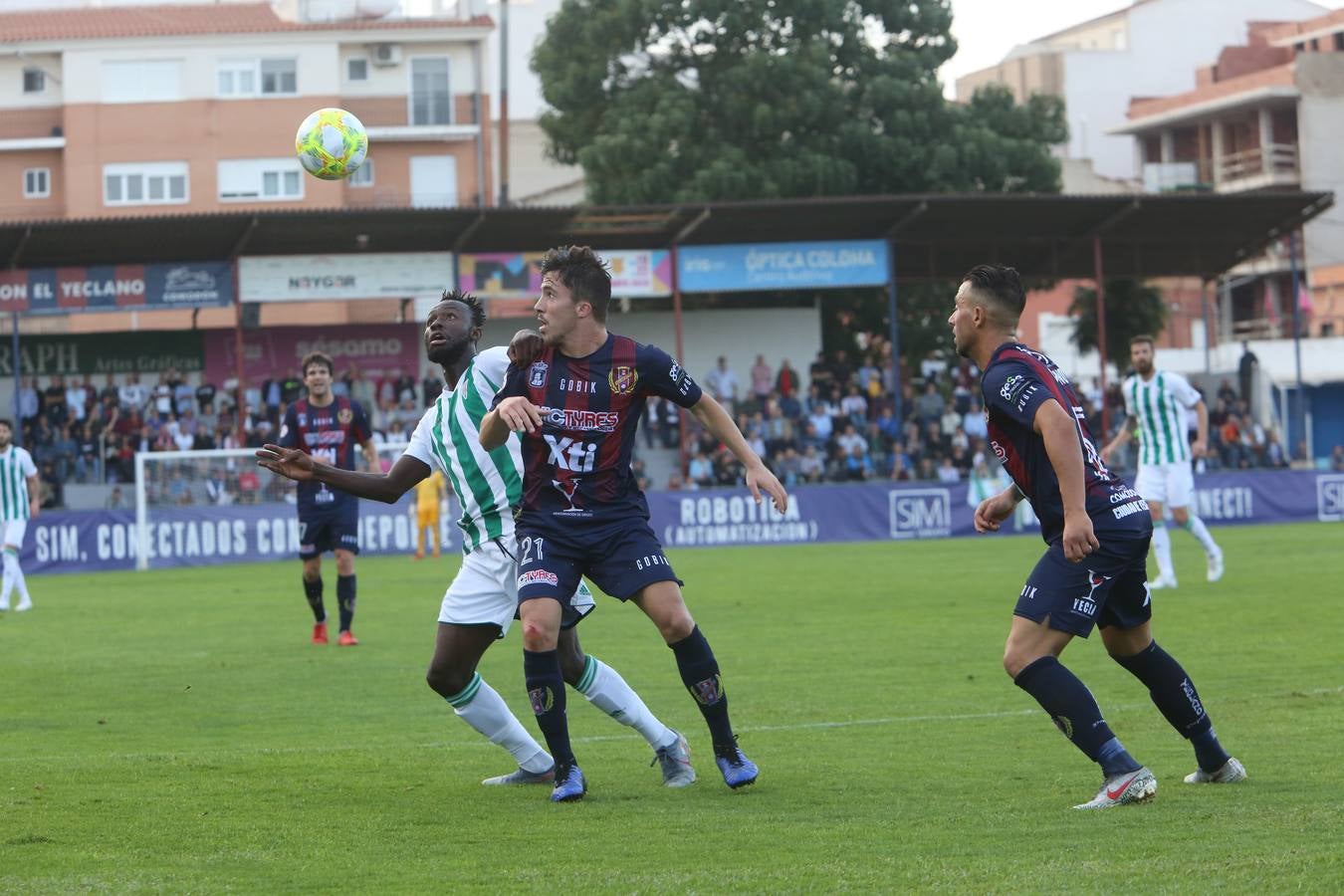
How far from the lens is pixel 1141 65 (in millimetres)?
80812

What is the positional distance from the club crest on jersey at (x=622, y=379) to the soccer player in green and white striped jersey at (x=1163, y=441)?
38.3 ft

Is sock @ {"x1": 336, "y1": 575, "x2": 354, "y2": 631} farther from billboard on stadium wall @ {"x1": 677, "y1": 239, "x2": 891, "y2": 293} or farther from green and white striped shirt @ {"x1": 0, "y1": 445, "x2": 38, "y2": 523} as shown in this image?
billboard on stadium wall @ {"x1": 677, "y1": 239, "x2": 891, "y2": 293}

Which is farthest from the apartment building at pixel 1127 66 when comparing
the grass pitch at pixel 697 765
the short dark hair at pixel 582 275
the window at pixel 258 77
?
the short dark hair at pixel 582 275

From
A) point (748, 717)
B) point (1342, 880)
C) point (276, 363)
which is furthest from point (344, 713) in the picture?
point (276, 363)

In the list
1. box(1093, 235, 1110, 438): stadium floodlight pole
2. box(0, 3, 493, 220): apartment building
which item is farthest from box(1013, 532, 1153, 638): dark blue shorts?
box(0, 3, 493, 220): apartment building

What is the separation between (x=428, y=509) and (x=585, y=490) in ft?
76.5

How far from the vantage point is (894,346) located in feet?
129

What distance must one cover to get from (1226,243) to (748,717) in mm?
36370

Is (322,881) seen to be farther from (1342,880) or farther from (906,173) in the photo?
(906,173)

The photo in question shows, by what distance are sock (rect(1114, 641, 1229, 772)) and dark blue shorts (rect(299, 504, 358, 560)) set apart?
9166 mm

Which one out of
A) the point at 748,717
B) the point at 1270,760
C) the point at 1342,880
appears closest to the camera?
the point at 1342,880

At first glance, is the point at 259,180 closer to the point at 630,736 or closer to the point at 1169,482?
the point at 1169,482

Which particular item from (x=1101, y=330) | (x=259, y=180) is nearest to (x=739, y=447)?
(x=1101, y=330)

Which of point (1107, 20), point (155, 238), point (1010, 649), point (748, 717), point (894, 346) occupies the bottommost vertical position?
point (748, 717)
